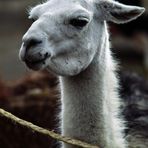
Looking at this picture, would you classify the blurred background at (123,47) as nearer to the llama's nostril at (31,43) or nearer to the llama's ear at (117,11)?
the llama's ear at (117,11)

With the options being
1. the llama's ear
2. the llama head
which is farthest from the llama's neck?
the llama's ear

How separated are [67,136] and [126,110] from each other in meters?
1.64

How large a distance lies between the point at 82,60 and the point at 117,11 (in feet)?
1.99

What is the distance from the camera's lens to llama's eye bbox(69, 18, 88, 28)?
4854 mm

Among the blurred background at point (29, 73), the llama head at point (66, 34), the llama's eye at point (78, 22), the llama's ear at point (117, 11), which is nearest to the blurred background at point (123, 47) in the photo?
the blurred background at point (29, 73)

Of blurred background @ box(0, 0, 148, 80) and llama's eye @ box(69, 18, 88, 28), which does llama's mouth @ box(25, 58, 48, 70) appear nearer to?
llama's eye @ box(69, 18, 88, 28)

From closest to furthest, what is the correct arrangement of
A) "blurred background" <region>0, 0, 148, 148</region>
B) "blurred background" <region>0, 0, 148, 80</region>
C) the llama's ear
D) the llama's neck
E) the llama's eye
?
the llama's eye, the llama's neck, the llama's ear, "blurred background" <region>0, 0, 148, 148</region>, "blurred background" <region>0, 0, 148, 80</region>

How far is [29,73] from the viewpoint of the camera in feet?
31.7

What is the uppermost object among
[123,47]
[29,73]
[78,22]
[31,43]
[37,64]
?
[78,22]

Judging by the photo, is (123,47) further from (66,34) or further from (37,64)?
(37,64)

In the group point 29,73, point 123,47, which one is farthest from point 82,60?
point 123,47

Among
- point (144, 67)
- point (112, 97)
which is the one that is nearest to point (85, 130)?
point (112, 97)

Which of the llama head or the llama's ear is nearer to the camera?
the llama head

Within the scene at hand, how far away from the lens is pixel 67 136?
504 centimetres
